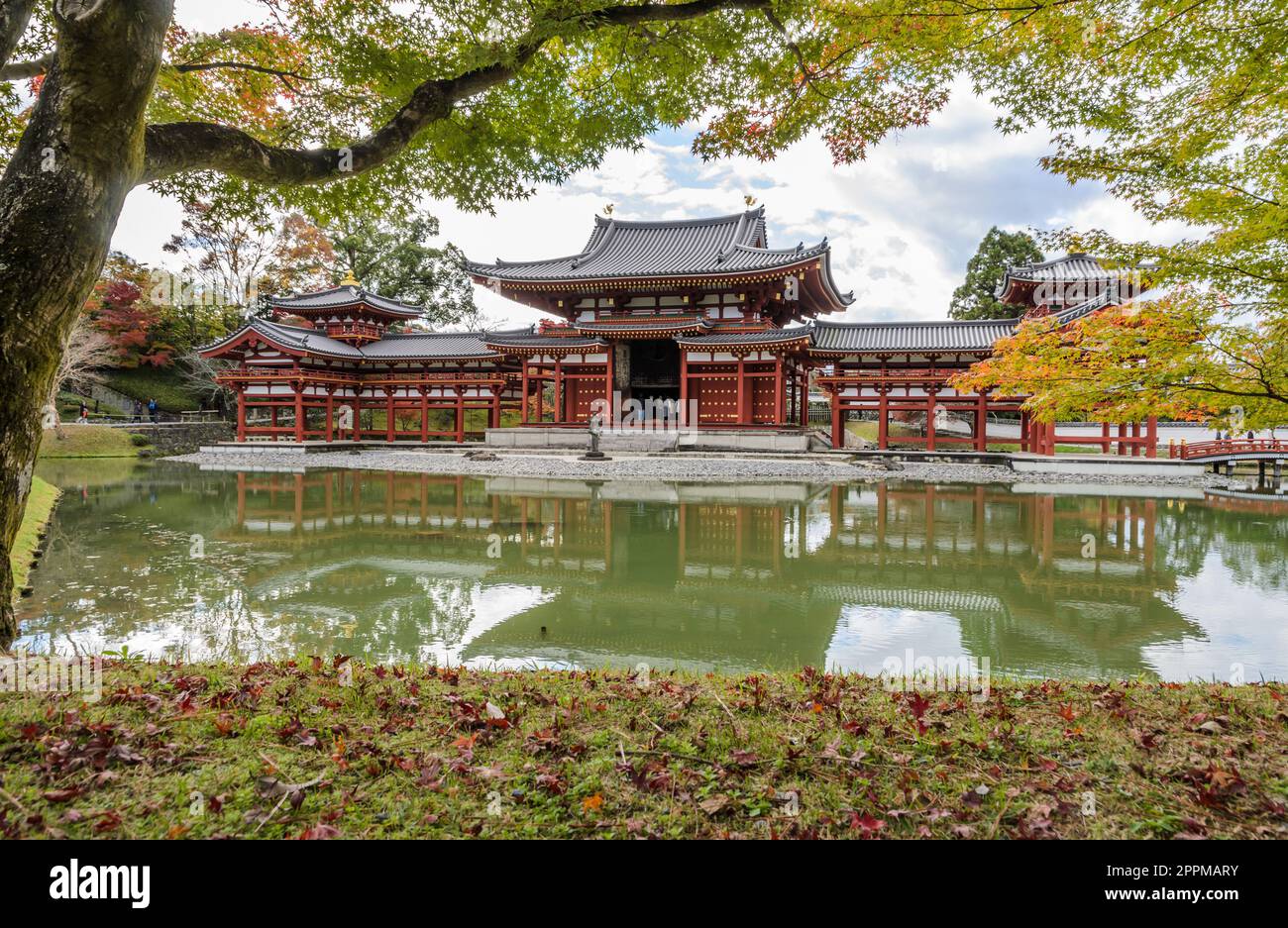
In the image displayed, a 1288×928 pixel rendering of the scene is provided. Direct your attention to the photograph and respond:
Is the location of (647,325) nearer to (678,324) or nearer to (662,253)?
(678,324)

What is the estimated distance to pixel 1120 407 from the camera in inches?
177

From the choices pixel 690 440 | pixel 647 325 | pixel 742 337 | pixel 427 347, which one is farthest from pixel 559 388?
pixel 427 347

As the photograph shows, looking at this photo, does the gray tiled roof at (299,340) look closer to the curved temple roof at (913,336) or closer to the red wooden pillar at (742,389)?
the red wooden pillar at (742,389)

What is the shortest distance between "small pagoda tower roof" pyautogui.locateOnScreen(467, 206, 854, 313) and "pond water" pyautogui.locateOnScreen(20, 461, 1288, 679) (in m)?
11.9

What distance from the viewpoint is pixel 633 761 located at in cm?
240

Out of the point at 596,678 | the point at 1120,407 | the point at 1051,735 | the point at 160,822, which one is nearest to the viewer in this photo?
the point at 160,822

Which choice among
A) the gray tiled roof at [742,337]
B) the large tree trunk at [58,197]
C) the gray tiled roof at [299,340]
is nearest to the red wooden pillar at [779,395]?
the gray tiled roof at [742,337]

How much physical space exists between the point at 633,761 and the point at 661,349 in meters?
23.9

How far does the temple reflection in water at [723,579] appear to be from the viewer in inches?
190

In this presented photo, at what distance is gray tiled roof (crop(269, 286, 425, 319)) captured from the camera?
28453 mm

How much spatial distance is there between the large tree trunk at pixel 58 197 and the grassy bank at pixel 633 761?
1.29 metres

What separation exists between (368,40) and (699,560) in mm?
6300

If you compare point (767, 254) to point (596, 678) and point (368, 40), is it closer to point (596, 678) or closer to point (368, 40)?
point (368, 40)

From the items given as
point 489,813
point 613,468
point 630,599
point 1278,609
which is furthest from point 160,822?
point 613,468
